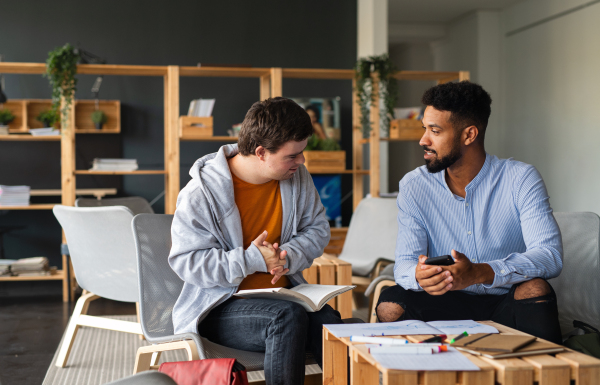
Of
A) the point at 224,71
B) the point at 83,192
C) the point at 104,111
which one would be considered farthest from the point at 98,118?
the point at 224,71

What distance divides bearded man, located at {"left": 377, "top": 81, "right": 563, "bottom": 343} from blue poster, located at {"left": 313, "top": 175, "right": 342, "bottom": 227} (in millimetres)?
3568

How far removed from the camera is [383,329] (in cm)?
160

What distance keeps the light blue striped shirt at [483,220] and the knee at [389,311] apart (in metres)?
0.09

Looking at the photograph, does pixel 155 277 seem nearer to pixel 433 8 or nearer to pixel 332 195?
pixel 332 195

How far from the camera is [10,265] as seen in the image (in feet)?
16.0

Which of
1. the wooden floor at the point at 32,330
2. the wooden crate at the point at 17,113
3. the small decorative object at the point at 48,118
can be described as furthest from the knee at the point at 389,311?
the wooden crate at the point at 17,113

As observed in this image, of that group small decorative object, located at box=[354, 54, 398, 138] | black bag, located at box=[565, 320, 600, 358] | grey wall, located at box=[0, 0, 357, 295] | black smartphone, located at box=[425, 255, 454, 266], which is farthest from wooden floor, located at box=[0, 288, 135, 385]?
small decorative object, located at box=[354, 54, 398, 138]

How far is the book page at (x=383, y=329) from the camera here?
155cm

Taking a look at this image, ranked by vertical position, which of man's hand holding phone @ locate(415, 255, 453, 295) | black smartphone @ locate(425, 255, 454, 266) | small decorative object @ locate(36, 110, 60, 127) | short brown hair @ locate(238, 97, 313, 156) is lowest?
man's hand holding phone @ locate(415, 255, 453, 295)

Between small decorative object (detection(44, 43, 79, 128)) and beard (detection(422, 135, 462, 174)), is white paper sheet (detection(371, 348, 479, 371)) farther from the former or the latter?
small decorative object (detection(44, 43, 79, 128))

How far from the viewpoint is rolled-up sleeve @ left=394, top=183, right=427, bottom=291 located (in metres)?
2.13

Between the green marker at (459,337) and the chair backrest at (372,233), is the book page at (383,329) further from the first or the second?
the chair backrest at (372,233)

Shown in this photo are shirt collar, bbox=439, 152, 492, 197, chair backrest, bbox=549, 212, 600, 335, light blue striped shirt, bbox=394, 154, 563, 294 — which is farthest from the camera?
chair backrest, bbox=549, 212, 600, 335

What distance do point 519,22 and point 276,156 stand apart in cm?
630
